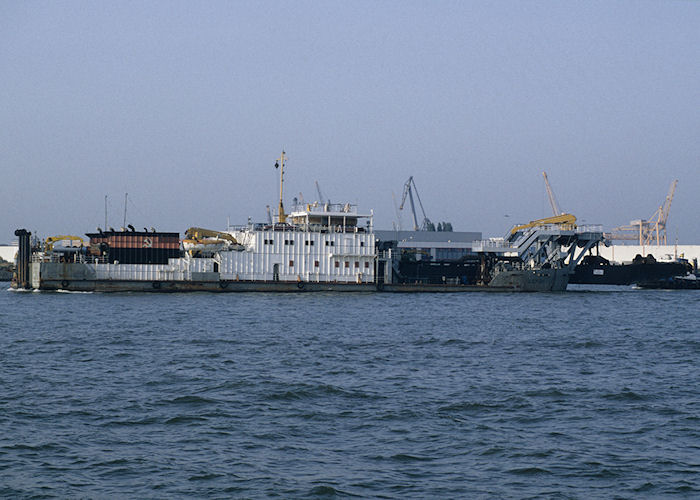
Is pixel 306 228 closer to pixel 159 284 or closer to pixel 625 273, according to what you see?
pixel 159 284

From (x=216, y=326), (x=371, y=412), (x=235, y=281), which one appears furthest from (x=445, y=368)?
(x=235, y=281)

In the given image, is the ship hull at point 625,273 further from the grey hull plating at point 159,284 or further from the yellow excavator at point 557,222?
the grey hull plating at point 159,284

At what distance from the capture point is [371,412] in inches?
909

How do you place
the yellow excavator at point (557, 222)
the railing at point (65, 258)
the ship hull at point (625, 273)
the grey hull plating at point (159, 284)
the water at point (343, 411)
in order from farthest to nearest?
the ship hull at point (625, 273), the yellow excavator at point (557, 222), the railing at point (65, 258), the grey hull plating at point (159, 284), the water at point (343, 411)

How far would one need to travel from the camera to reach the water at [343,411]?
16.7 metres

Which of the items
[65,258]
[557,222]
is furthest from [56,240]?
[557,222]

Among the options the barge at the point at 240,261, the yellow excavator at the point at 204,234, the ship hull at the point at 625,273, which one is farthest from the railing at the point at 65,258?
the ship hull at the point at 625,273

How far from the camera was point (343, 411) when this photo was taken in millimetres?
23250

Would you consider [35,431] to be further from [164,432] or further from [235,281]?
[235,281]

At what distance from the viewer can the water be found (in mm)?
16719

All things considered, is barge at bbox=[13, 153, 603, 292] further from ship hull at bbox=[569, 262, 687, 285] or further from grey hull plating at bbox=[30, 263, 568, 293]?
ship hull at bbox=[569, 262, 687, 285]

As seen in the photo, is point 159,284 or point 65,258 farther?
point 65,258

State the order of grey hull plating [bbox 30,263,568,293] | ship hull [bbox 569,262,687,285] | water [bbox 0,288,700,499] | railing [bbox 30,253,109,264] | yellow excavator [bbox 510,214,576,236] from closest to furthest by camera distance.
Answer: water [bbox 0,288,700,499] < grey hull plating [bbox 30,263,568,293] < railing [bbox 30,253,109,264] < yellow excavator [bbox 510,214,576,236] < ship hull [bbox 569,262,687,285]

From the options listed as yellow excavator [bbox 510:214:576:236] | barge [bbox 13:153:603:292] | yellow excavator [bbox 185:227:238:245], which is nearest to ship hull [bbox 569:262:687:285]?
yellow excavator [bbox 510:214:576:236]
